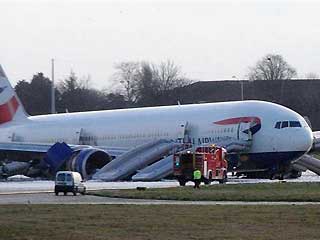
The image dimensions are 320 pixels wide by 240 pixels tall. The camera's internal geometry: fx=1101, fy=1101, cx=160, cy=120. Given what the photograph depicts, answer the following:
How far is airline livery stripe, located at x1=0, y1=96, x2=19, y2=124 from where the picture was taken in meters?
92.6

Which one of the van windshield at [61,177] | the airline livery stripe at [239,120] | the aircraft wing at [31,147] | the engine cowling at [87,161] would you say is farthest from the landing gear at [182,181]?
the aircraft wing at [31,147]

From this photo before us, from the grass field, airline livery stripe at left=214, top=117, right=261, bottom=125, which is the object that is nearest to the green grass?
the grass field

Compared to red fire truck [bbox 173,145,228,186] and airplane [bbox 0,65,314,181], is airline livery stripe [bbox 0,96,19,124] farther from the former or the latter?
red fire truck [bbox 173,145,228,186]

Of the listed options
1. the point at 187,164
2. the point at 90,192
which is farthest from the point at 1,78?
the point at 90,192

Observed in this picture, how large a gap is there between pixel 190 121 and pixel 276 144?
6985 millimetres

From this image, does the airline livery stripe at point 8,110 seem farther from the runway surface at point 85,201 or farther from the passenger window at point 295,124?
the runway surface at point 85,201

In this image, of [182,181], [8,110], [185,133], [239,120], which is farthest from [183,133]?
[8,110]

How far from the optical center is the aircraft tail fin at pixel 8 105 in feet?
304

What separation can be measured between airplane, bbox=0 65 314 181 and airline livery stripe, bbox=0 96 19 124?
1669mm

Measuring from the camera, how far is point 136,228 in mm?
27078

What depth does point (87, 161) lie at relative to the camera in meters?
77.1

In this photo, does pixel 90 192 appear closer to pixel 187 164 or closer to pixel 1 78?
pixel 187 164

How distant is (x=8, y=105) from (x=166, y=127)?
62.4 feet

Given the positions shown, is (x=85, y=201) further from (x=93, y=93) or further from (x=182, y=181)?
(x=93, y=93)
